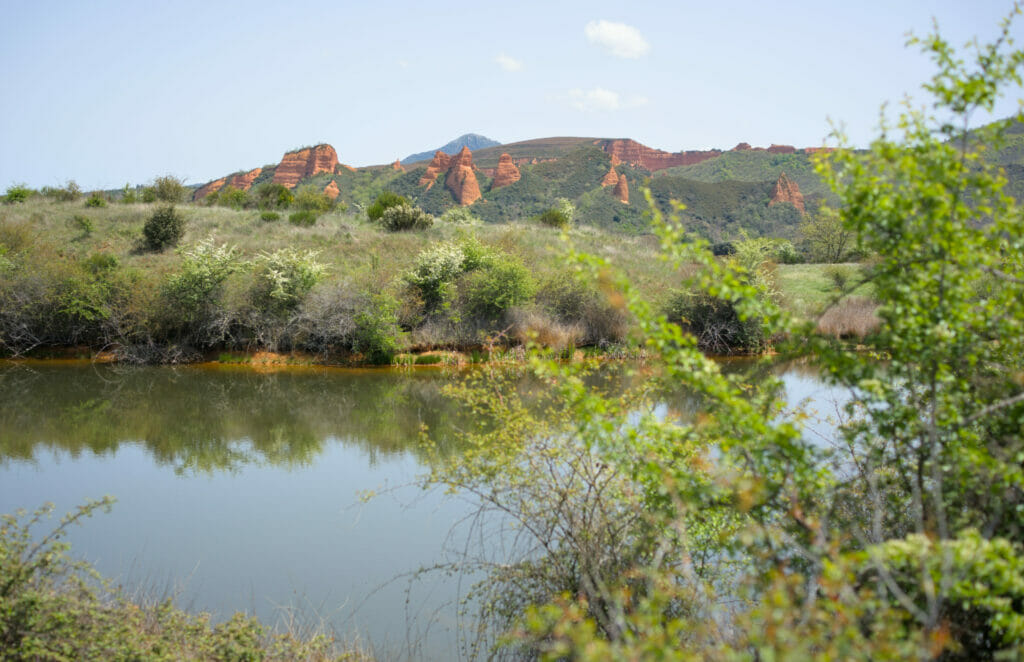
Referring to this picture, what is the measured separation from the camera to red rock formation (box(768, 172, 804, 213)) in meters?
79.6

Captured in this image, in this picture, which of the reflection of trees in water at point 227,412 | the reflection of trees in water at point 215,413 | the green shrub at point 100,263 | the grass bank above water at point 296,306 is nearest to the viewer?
the reflection of trees in water at point 227,412

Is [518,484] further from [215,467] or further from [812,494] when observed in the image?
[215,467]

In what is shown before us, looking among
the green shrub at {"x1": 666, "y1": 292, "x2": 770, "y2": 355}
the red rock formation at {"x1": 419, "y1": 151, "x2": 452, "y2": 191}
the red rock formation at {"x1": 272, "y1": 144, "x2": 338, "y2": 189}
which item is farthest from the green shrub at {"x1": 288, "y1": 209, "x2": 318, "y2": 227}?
the red rock formation at {"x1": 272, "y1": 144, "x2": 338, "y2": 189}

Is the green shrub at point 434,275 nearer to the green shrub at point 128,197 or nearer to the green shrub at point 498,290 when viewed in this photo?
the green shrub at point 498,290

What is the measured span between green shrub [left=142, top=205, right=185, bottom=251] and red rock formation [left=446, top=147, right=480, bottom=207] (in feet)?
190

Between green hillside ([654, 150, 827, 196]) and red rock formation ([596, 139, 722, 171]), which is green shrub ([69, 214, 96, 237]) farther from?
red rock formation ([596, 139, 722, 171])

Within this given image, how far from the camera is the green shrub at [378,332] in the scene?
883 inches

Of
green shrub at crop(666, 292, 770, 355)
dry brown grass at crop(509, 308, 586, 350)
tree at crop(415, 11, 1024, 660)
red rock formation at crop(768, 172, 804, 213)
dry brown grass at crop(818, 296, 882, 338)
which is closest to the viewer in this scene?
tree at crop(415, 11, 1024, 660)

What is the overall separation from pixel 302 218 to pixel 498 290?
16.0 m

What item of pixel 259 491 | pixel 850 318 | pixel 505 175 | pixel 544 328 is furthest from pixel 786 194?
pixel 259 491

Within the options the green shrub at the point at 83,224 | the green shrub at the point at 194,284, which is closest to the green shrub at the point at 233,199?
the green shrub at the point at 83,224

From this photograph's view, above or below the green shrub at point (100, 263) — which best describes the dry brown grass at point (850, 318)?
below

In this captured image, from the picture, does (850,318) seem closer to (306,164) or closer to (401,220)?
(401,220)

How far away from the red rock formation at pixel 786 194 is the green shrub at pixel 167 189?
6302 centimetres
